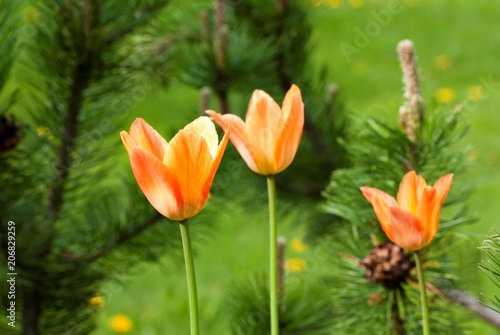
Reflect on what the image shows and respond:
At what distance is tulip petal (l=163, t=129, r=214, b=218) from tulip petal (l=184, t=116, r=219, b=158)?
23 millimetres

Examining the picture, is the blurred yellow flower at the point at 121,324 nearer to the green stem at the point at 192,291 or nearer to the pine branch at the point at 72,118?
the pine branch at the point at 72,118

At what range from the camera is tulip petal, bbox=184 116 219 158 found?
41 centimetres

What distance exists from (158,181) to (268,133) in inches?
3.4

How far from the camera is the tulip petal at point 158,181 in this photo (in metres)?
0.37

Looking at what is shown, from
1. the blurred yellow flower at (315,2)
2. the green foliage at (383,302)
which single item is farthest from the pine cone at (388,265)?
the blurred yellow flower at (315,2)

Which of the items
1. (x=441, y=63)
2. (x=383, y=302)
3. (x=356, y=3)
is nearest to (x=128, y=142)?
(x=383, y=302)

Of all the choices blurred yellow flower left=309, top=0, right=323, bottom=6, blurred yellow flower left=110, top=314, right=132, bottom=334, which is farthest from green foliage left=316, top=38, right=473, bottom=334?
blurred yellow flower left=110, top=314, right=132, bottom=334

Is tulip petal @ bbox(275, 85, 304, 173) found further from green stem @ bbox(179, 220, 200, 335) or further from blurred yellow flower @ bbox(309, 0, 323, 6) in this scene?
blurred yellow flower @ bbox(309, 0, 323, 6)

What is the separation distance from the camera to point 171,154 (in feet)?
1.24

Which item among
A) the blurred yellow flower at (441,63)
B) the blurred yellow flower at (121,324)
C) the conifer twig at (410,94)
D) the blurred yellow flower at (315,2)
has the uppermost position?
the blurred yellow flower at (441,63)

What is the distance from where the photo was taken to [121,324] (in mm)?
2156

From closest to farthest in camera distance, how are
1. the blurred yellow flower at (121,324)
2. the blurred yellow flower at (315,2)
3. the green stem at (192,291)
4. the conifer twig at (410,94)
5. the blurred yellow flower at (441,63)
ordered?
the green stem at (192,291) → the conifer twig at (410,94) → the blurred yellow flower at (315,2) → the blurred yellow flower at (121,324) → the blurred yellow flower at (441,63)

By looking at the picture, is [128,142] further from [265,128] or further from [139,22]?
[139,22]

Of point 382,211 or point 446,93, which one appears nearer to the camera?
point 382,211
